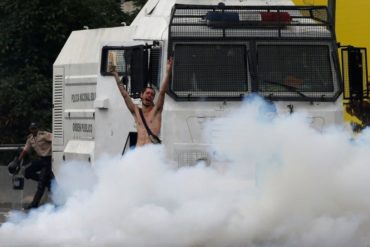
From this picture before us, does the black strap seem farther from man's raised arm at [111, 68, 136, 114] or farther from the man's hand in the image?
the man's hand

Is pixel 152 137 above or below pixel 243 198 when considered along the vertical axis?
above

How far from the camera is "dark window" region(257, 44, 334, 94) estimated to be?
12.6 meters

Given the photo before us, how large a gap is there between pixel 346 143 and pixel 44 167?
26.8ft

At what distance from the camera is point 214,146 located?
12227mm

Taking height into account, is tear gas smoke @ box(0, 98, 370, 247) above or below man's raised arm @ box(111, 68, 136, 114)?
below

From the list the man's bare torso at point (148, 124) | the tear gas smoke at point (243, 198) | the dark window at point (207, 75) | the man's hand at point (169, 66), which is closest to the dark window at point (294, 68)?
the dark window at point (207, 75)

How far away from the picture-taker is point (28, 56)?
2308cm

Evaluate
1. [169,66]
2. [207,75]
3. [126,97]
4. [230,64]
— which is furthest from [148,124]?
[230,64]

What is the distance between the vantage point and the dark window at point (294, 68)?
41.3 ft

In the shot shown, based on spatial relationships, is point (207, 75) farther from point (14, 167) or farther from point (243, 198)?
point (14, 167)

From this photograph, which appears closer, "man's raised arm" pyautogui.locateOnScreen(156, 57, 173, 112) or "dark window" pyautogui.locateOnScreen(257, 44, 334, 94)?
"man's raised arm" pyautogui.locateOnScreen(156, 57, 173, 112)

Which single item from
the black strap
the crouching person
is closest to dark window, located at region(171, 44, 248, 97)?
the black strap

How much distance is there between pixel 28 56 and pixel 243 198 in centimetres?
1273

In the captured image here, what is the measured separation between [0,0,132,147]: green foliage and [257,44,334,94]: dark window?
1027 centimetres
